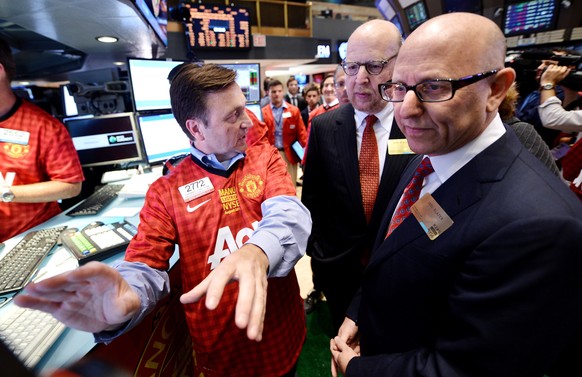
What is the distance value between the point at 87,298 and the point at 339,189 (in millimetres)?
1149

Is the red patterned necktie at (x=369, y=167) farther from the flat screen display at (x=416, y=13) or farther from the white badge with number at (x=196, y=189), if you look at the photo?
the flat screen display at (x=416, y=13)

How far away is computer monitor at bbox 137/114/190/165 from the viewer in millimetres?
2189

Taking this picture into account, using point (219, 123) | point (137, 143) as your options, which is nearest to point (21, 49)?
point (137, 143)

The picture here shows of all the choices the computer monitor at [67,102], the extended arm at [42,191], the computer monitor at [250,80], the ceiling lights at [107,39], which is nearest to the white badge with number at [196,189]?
the extended arm at [42,191]

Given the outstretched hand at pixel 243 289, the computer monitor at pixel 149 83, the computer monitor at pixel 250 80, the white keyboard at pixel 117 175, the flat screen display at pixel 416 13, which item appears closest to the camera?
the outstretched hand at pixel 243 289

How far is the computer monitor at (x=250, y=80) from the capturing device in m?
3.14

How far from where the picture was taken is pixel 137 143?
2422mm

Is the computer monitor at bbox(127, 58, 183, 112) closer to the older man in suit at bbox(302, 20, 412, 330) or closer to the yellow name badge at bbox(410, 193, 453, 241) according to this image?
the older man in suit at bbox(302, 20, 412, 330)

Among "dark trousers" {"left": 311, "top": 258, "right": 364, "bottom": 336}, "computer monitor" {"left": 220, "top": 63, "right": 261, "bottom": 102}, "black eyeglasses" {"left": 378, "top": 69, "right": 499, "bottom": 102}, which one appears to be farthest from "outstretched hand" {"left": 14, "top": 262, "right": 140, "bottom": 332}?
"computer monitor" {"left": 220, "top": 63, "right": 261, "bottom": 102}

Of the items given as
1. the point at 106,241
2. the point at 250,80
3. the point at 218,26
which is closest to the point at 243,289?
the point at 106,241

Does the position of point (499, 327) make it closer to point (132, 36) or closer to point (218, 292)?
point (218, 292)

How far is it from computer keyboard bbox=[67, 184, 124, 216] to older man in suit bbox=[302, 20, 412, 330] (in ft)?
4.68

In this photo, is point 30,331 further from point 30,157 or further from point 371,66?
point 371,66

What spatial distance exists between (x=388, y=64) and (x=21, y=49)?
419cm
